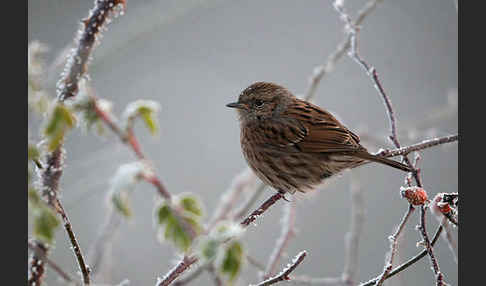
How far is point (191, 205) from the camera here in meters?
1.47

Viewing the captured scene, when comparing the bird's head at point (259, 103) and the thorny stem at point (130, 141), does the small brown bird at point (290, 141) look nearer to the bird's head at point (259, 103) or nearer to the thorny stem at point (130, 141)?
the bird's head at point (259, 103)

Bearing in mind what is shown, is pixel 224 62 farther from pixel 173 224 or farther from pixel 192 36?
pixel 173 224

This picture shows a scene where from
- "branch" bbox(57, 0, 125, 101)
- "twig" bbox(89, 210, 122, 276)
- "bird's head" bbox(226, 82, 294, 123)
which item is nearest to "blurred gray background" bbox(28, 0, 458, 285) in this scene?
"bird's head" bbox(226, 82, 294, 123)

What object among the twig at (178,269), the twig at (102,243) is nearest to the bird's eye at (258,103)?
the twig at (102,243)

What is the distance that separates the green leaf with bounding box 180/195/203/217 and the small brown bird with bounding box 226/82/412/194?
102 inches

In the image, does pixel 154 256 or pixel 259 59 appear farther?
pixel 259 59

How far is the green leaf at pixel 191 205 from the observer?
57.1 inches

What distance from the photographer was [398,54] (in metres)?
8.37

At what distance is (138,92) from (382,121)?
4.14 meters

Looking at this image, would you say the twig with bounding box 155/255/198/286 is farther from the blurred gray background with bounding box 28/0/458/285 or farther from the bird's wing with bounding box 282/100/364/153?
the blurred gray background with bounding box 28/0/458/285

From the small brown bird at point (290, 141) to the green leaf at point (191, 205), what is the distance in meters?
2.60

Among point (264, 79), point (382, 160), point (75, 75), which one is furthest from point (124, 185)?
point (264, 79)
